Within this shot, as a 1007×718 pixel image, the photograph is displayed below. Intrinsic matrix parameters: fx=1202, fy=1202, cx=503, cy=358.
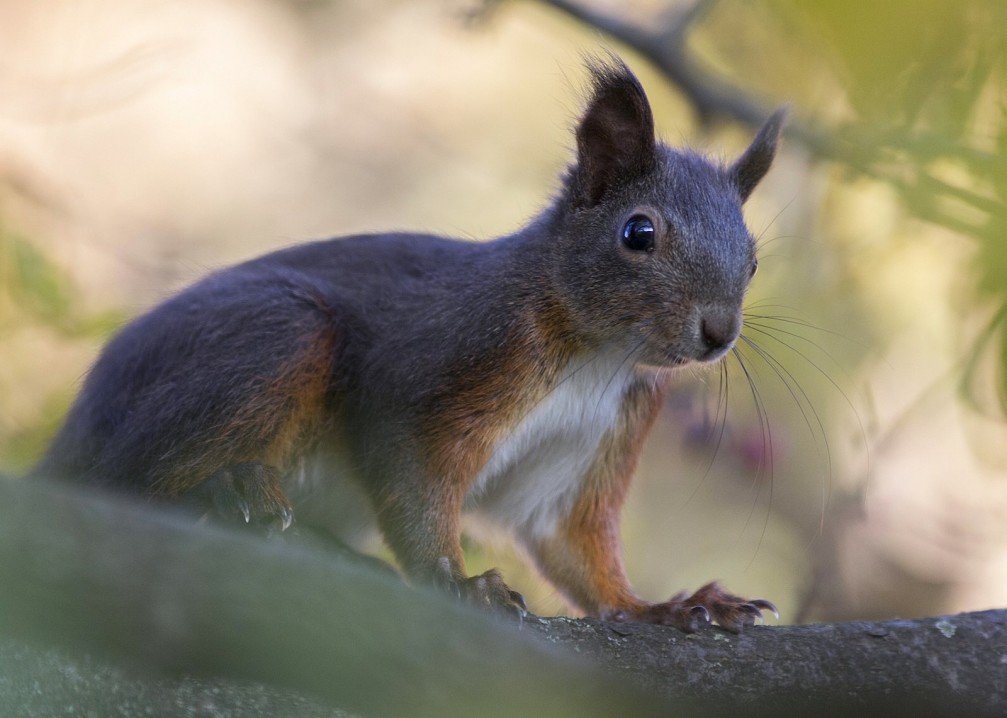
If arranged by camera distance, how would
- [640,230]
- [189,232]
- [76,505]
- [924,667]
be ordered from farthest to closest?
[189,232] → [640,230] → [924,667] → [76,505]

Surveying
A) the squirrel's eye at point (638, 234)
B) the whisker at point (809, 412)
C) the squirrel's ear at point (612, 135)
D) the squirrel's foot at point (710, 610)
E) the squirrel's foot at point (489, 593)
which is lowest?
the squirrel's foot at point (489, 593)

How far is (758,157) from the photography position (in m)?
4.65

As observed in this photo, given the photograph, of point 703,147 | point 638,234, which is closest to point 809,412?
point 703,147

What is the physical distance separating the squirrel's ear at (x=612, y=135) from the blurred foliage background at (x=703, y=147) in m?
0.19

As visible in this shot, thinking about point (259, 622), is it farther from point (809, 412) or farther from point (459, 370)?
point (809, 412)

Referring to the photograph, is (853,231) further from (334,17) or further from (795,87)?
(334,17)

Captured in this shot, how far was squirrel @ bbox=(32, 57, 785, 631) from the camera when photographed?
4.13m

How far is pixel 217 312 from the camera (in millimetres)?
4578

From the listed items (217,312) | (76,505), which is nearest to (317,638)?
(76,505)

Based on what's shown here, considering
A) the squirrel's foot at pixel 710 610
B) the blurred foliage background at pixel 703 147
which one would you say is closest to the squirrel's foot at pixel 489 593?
the squirrel's foot at pixel 710 610

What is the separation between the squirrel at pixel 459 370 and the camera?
4133 millimetres

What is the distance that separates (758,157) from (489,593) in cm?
202

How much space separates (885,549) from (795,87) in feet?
8.98

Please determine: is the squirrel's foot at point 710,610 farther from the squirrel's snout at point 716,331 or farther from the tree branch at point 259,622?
the tree branch at point 259,622
